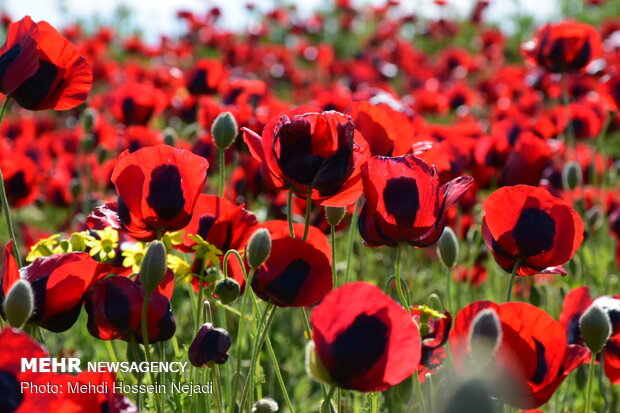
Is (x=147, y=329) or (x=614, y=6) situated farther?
(x=614, y=6)

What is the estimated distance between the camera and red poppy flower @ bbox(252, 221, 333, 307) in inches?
52.0

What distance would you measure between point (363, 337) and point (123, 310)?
0.40m

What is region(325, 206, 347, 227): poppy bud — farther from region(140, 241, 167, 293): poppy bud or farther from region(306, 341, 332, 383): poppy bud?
region(306, 341, 332, 383): poppy bud

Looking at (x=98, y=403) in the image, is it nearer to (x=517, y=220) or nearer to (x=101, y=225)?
(x=101, y=225)

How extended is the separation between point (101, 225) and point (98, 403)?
481 millimetres

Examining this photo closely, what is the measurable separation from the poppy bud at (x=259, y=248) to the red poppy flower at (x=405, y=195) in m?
0.20

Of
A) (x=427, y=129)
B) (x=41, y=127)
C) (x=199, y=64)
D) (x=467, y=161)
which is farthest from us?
(x=41, y=127)

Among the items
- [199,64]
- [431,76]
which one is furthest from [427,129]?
[431,76]

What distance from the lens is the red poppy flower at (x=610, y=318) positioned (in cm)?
148

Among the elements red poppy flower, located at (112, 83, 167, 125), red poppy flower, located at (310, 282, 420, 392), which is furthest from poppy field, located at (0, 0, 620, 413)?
red poppy flower, located at (112, 83, 167, 125)

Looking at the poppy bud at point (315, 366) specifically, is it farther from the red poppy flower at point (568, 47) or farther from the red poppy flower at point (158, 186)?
the red poppy flower at point (568, 47)

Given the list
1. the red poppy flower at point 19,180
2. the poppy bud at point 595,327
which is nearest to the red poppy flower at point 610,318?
the poppy bud at point 595,327

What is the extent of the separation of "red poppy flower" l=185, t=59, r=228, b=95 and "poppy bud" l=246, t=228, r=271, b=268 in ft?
8.19

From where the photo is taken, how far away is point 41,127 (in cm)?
509
